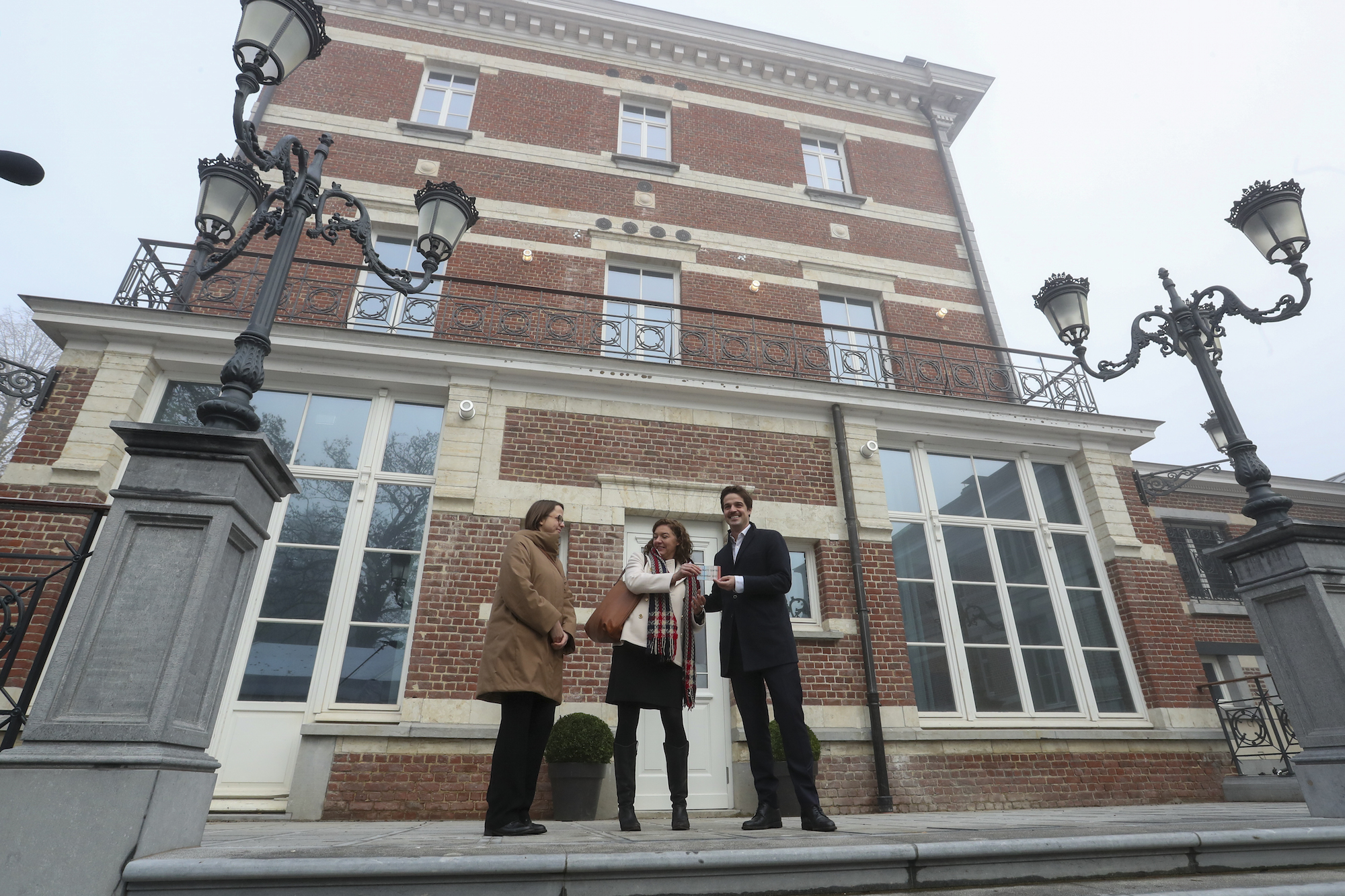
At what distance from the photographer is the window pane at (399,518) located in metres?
6.94

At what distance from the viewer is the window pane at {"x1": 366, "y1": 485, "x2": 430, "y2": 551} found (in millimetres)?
6938

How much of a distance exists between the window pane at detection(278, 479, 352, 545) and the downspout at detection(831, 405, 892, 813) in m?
5.53

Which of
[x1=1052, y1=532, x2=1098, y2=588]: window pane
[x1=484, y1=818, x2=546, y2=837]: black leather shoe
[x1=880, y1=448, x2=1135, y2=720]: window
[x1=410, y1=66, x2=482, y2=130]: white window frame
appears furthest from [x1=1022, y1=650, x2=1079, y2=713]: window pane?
[x1=410, y1=66, x2=482, y2=130]: white window frame

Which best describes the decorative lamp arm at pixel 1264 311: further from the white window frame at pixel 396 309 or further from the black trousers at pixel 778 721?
the white window frame at pixel 396 309

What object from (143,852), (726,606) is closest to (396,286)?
(726,606)

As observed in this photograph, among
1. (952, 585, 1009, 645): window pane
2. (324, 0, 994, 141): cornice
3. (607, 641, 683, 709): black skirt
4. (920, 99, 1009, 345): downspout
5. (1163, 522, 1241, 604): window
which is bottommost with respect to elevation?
(607, 641, 683, 709): black skirt

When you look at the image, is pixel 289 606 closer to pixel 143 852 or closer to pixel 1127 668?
pixel 143 852

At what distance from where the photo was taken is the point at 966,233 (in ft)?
39.2

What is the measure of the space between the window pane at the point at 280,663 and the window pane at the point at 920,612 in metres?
6.18

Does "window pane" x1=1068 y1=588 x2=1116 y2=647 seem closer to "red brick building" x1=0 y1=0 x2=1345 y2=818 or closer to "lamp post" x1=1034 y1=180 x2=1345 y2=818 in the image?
"red brick building" x1=0 y1=0 x2=1345 y2=818

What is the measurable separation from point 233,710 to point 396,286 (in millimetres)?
4125

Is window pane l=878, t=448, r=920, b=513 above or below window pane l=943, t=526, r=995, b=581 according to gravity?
above

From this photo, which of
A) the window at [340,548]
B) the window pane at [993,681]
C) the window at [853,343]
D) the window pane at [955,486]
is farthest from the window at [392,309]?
the window pane at [993,681]

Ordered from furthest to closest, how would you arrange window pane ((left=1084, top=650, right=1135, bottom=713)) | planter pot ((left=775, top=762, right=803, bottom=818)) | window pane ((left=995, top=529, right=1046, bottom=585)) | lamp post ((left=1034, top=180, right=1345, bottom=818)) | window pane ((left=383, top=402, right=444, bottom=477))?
window pane ((left=995, top=529, right=1046, bottom=585)) < window pane ((left=1084, top=650, right=1135, bottom=713)) < window pane ((left=383, top=402, right=444, bottom=477)) < planter pot ((left=775, top=762, right=803, bottom=818)) < lamp post ((left=1034, top=180, right=1345, bottom=818))
